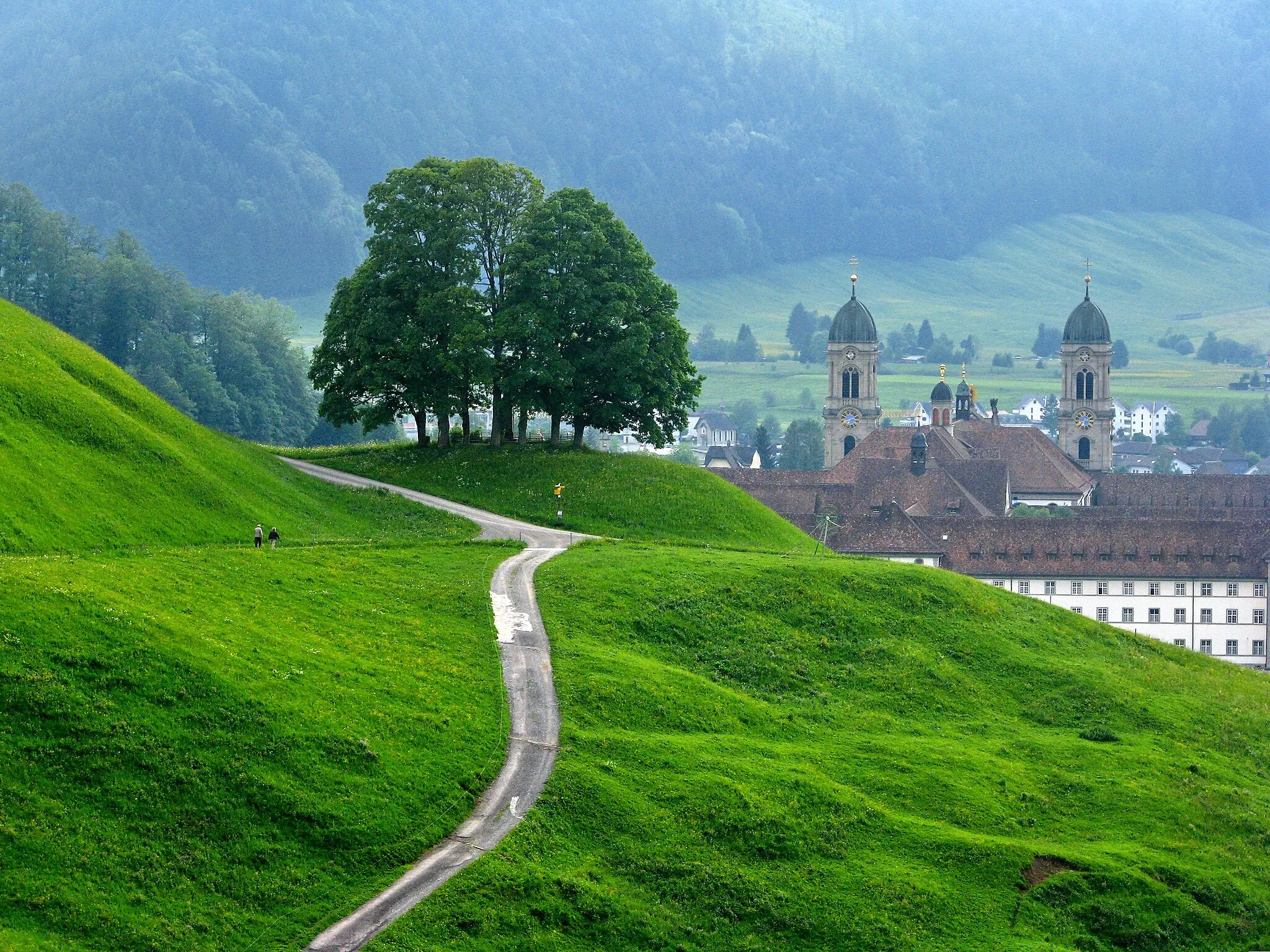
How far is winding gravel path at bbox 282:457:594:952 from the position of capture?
115 ft

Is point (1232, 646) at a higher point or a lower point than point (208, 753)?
lower

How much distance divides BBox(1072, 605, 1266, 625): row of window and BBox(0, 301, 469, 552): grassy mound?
7064 centimetres

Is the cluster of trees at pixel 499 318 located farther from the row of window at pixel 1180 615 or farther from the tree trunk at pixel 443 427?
the row of window at pixel 1180 615

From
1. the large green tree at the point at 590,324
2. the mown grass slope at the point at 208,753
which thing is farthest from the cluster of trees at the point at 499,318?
the mown grass slope at the point at 208,753

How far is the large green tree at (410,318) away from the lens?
280 ft

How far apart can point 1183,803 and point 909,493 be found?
10968cm

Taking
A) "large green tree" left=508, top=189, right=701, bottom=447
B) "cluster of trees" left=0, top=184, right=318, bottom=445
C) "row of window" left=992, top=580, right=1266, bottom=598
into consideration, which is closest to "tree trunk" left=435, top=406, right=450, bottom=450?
"large green tree" left=508, top=189, right=701, bottom=447

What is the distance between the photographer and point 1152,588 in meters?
127

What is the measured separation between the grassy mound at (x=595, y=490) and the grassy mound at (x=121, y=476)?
5.98 metres

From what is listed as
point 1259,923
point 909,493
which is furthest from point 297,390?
point 1259,923

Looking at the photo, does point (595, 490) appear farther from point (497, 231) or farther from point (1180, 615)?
point (1180, 615)

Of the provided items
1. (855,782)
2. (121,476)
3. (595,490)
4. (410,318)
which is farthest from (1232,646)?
(121,476)

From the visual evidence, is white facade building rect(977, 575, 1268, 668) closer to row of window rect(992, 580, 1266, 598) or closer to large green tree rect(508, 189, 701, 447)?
row of window rect(992, 580, 1266, 598)

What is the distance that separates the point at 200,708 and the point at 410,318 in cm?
4849
